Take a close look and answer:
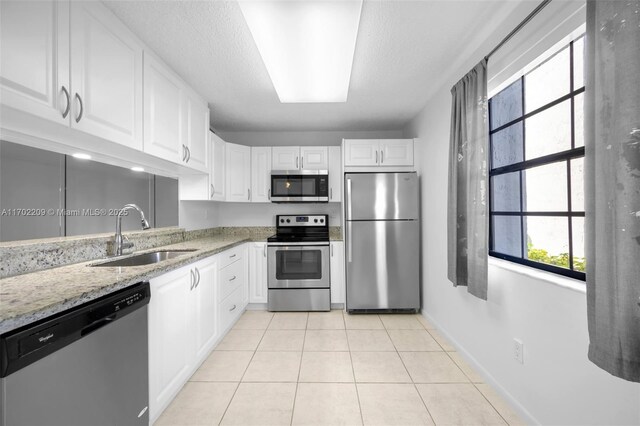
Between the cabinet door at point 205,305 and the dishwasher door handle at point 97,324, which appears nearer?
the dishwasher door handle at point 97,324

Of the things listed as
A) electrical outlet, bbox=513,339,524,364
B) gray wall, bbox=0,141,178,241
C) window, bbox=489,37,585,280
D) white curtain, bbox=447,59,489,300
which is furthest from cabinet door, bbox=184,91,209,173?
electrical outlet, bbox=513,339,524,364

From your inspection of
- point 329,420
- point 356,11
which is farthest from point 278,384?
point 356,11

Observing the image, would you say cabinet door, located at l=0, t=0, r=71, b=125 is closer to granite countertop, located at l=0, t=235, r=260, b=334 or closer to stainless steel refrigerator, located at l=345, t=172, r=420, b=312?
granite countertop, located at l=0, t=235, r=260, b=334

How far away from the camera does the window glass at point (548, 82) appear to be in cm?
148

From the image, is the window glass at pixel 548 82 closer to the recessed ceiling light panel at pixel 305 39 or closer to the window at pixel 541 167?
the window at pixel 541 167

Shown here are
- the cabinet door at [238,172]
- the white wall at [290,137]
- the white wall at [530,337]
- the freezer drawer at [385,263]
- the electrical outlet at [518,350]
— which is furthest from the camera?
the white wall at [290,137]

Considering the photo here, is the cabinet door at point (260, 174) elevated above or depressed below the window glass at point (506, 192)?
above

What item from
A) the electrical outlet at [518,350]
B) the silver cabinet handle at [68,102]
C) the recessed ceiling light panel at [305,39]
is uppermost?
the recessed ceiling light panel at [305,39]

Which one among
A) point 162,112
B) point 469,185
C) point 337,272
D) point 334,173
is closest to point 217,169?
point 162,112

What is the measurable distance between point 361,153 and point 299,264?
5.10 ft

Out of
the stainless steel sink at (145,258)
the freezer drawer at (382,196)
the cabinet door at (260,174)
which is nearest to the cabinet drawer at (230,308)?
the stainless steel sink at (145,258)

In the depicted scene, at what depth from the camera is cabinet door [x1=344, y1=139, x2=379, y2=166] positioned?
3455 millimetres

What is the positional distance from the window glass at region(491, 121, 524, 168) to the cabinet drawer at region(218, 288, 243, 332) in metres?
2.55

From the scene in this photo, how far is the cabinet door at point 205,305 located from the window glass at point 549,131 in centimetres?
234
